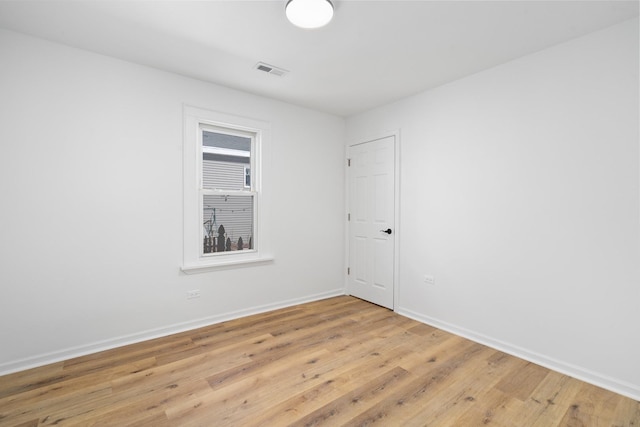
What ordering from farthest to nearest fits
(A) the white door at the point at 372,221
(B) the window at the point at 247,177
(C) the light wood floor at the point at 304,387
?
(A) the white door at the point at 372,221 < (B) the window at the point at 247,177 < (C) the light wood floor at the point at 304,387

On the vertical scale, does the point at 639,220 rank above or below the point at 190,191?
below

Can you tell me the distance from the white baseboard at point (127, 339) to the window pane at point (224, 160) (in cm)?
148

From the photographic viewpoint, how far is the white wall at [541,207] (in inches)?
84.2

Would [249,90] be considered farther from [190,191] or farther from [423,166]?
[423,166]

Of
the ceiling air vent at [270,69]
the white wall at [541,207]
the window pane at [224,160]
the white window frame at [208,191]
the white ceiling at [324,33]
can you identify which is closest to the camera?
the white ceiling at [324,33]

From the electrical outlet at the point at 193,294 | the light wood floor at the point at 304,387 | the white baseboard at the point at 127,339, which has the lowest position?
the light wood floor at the point at 304,387

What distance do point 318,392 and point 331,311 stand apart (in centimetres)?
165

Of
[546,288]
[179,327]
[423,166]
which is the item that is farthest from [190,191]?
[546,288]

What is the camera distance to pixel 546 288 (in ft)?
8.15

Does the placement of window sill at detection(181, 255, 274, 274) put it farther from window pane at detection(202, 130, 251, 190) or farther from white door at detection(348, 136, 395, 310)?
white door at detection(348, 136, 395, 310)

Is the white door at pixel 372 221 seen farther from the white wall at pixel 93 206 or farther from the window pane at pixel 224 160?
the window pane at pixel 224 160

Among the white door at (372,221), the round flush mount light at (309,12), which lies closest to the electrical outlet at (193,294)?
the white door at (372,221)

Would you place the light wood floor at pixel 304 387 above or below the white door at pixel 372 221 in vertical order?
below

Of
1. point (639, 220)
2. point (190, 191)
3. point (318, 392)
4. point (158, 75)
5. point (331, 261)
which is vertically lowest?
point (318, 392)
